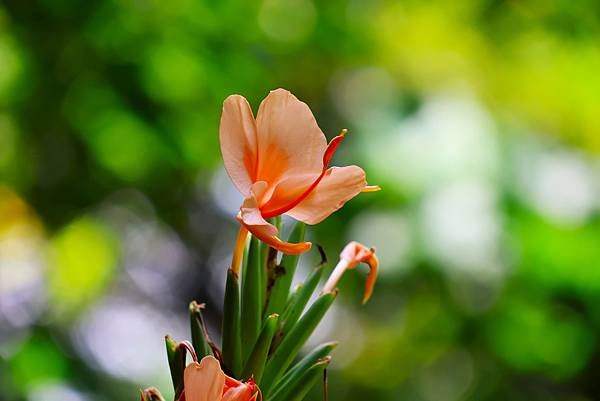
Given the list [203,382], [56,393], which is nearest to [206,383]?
[203,382]

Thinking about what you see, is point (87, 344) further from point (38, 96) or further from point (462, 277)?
point (462, 277)

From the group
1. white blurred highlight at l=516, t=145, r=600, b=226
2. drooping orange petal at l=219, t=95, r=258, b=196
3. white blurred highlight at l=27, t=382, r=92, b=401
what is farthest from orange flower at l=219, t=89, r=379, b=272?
white blurred highlight at l=516, t=145, r=600, b=226

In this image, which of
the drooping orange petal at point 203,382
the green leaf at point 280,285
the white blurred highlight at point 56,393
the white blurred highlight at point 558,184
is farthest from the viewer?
the white blurred highlight at point 558,184

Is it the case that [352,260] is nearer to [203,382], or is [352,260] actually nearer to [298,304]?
[298,304]

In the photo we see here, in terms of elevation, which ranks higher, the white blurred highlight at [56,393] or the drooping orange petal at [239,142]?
the drooping orange petal at [239,142]

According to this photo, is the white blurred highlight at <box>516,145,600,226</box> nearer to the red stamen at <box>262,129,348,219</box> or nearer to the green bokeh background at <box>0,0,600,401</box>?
the green bokeh background at <box>0,0,600,401</box>

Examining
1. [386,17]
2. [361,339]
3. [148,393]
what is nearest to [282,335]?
[148,393]

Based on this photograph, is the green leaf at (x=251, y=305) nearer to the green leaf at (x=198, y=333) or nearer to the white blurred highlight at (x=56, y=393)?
the green leaf at (x=198, y=333)

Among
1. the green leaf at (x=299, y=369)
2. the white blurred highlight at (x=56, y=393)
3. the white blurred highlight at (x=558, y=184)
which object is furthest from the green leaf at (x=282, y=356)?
the white blurred highlight at (x=558, y=184)
